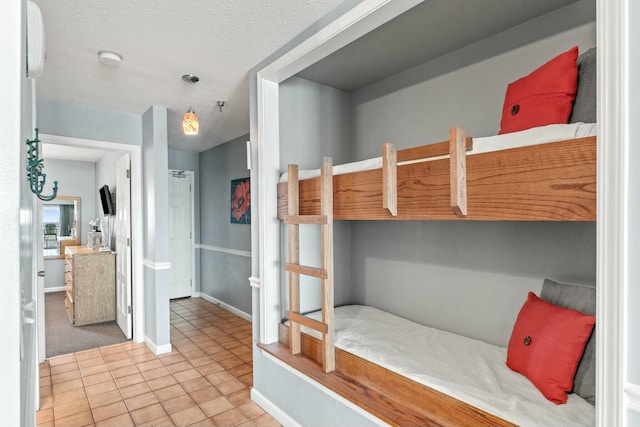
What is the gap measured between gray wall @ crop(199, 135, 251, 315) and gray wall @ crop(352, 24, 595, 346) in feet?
7.21

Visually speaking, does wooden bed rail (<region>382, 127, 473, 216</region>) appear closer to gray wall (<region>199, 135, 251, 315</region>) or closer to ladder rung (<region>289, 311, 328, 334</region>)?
ladder rung (<region>289, 311, 328, 334</region>)

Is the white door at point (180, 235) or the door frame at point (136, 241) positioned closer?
the door frame at point (136, 241)

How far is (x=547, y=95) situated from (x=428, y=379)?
53.7 inches

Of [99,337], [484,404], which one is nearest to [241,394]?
[484,404]

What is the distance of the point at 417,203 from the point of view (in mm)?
1536

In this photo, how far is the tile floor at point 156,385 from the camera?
2408mm

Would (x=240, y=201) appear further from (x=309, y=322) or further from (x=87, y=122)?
(x=309, y=322)

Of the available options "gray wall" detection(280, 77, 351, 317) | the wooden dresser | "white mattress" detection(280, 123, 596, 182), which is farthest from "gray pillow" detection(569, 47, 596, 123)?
the wooden dresser

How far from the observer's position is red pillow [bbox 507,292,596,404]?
1.41 m

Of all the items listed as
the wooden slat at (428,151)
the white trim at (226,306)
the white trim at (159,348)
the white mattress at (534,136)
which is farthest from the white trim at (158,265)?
the white mattress at (534,136)

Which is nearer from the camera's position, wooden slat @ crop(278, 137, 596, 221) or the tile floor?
wooden slat @ crop(278, 137, 596, 221)
